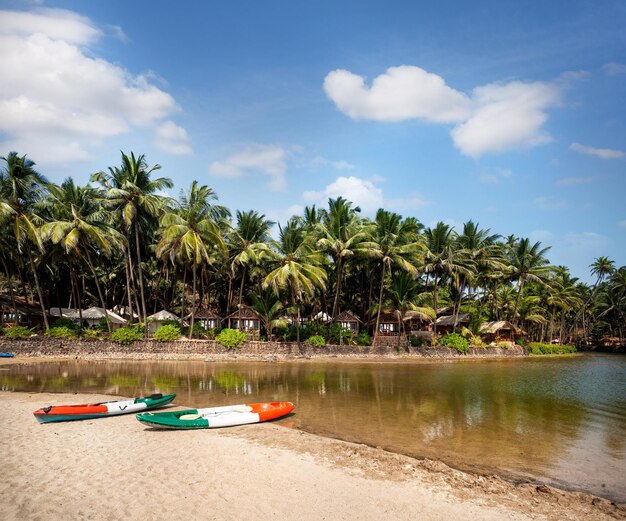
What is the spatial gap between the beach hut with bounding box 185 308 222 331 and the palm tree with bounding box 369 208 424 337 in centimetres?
1570

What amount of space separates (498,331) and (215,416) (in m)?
47.3

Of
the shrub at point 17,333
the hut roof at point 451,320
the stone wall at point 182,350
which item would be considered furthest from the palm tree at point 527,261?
the shrub at point 17,333

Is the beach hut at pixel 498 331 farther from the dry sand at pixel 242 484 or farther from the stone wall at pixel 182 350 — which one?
the dry sand at pixel 242 484

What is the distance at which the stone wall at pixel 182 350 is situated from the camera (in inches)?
1220

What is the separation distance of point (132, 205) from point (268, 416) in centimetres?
2594

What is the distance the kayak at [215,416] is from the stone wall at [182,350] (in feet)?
65.9

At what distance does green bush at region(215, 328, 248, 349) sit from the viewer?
3406cm

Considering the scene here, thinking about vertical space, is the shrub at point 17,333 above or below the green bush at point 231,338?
above

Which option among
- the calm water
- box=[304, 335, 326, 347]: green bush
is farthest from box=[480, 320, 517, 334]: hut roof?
box=[304, 335, 326, 347]: green bush

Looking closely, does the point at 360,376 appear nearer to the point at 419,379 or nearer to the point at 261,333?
the point at 419,379

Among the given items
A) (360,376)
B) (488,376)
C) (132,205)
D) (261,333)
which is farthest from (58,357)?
(488,376)

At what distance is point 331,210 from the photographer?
42.4 meters

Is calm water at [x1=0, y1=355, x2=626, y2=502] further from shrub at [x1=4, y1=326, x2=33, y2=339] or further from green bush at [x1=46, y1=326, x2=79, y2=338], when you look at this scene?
shrub at [x1=4, y1=326, x2=33, y2=339]

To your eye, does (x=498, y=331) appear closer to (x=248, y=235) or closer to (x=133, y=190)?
(x=248, y=235)
